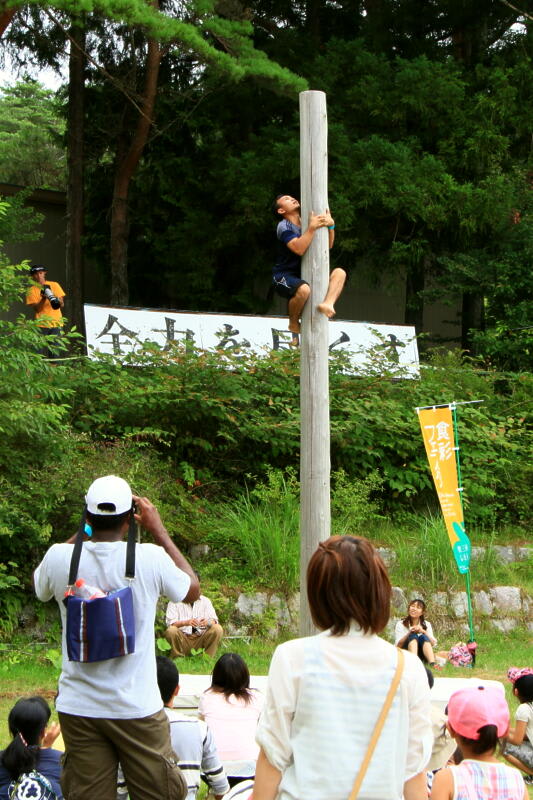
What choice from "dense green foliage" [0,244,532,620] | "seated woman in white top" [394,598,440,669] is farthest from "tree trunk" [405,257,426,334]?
"seated woman in white top" [394,598,440,669]

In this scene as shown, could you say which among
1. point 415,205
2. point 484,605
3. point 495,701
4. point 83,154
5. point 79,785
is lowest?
point 484,605

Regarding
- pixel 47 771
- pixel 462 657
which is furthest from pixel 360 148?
pixel 47 771

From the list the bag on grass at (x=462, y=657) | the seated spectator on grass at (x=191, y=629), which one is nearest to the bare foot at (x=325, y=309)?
the seated spectator on grass at (x=191, y=629)

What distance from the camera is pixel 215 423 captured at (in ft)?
39.5

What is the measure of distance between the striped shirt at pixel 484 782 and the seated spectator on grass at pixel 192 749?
1376 millimetres

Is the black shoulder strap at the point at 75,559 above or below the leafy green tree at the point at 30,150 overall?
below

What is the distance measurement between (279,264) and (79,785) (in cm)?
376

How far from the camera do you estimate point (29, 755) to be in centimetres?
402

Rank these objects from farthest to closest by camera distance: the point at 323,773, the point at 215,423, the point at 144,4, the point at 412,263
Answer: the point at 412,263 → the point at 144,4 → the point at 215,423 → the point at 323,773

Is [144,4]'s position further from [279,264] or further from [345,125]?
[279,264]

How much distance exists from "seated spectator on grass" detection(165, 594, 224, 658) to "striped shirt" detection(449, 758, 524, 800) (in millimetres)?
5904

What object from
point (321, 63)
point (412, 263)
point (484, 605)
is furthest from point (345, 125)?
point (484, 605)

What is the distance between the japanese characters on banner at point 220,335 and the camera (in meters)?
13.2

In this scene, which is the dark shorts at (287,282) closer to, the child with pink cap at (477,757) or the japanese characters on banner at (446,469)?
the child with pink cap at (477,757)
